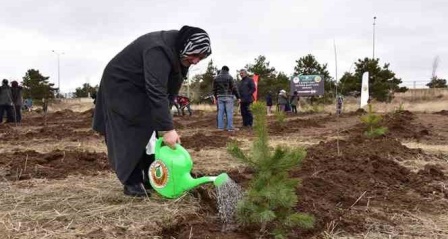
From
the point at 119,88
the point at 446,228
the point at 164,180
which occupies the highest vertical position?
the point at 119,88

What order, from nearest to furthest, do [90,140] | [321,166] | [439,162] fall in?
[321,166], [439,162], [90,140]

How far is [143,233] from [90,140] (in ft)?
20.2

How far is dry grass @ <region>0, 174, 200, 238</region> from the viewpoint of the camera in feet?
9.22

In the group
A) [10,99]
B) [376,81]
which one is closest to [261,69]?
[376,81]

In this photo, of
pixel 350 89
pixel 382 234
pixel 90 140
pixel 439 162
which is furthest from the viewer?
pixel 350 89

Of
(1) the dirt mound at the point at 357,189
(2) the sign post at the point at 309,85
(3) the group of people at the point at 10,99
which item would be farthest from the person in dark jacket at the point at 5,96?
(2) the sign post at the point at 309,85

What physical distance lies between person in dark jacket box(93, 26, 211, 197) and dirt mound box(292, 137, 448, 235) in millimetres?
1070

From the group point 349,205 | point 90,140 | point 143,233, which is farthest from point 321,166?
point 90,140

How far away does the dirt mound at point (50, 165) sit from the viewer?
4.73m

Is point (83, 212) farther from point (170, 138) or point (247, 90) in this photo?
point (247, 90)

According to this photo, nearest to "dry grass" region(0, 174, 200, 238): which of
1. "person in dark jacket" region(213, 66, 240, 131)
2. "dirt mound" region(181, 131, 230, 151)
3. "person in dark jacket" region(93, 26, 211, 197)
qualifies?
"person in dark jacket" region(93, 26, 211, 197)

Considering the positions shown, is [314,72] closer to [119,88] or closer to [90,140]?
[90,140]

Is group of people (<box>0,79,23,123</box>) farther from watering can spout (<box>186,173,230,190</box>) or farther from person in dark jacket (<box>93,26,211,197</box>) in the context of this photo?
watering can spout (<box>186,173,230,190</box>)

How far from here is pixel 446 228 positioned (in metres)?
3.03
